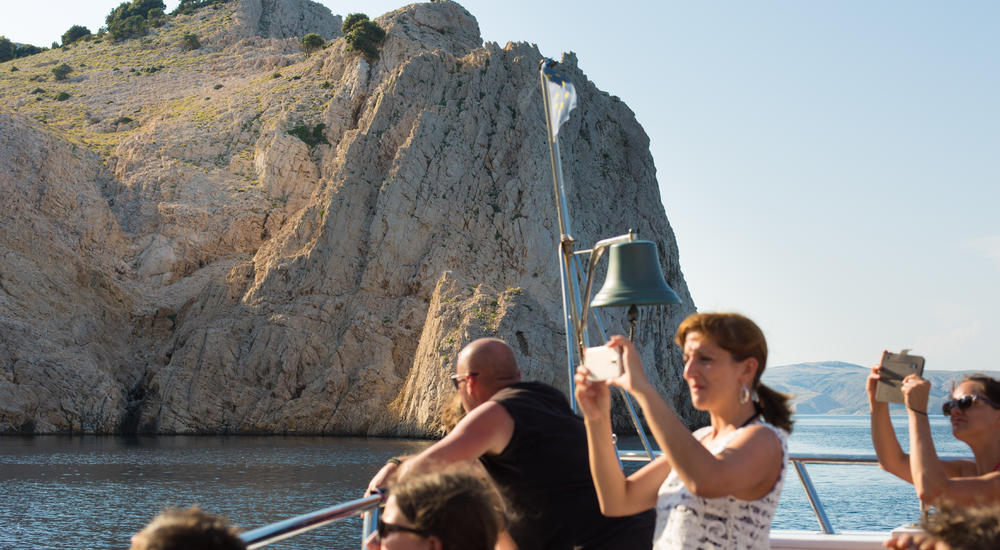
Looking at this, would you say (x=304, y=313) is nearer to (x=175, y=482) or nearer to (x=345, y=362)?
(x=345, y=362)

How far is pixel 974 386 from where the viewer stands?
354 centimetres

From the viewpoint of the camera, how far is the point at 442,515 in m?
2.15

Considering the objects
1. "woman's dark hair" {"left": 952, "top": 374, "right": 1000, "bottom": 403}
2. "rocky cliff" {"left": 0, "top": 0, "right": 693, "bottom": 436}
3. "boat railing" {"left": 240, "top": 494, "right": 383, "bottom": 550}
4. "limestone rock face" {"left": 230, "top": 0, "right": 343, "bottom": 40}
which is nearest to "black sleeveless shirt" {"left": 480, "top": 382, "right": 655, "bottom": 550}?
"boat railing" {"left": 240, "top": 494, "right": 383, "bottom": 550}

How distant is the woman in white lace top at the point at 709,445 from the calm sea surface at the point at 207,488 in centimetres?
1534

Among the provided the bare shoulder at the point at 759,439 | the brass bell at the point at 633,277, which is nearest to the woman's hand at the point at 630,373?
the bare shoulder at the point at 759,439

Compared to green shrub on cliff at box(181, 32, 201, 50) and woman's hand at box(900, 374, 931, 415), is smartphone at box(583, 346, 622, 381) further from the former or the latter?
green shrub on cliff at box(181, 32, 201, 50)

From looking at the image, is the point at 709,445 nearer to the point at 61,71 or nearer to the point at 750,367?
the point at 750,367

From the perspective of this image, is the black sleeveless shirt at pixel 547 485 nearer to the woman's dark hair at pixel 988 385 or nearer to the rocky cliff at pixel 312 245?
the woman's dark hair at pixel 988 385

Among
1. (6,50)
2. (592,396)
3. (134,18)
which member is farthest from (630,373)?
(6,50)

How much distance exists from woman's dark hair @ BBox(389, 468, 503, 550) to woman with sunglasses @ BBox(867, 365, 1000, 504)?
1.76 meters

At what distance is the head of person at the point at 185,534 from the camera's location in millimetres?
1792

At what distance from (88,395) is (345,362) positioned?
45.7 feet

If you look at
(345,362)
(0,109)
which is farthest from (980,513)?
(0,109)

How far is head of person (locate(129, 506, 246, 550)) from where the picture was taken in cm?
179
